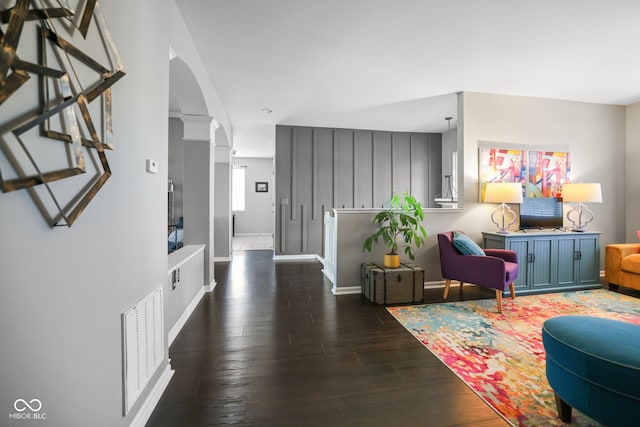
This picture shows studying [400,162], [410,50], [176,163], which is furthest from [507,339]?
[176,163]

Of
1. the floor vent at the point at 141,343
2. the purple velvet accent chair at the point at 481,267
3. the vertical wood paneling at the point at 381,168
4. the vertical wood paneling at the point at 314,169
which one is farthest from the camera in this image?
the vertical wood paneling at the point at 381,168

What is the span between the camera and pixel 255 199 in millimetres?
Result: 10531

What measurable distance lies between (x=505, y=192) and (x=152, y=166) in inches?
158

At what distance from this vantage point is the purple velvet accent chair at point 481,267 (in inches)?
129

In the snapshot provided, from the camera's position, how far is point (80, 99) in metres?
1.13

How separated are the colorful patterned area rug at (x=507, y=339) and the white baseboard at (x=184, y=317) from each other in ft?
6.92

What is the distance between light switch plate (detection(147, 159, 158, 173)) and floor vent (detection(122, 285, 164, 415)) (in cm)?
74

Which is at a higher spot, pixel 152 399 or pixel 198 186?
pixel 198 186

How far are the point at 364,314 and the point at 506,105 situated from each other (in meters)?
3.67

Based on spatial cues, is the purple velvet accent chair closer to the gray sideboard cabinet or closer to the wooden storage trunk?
the gray sideboard cabinet

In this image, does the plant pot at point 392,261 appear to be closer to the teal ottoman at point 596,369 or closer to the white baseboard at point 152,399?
the teal ottoman at point 596,369

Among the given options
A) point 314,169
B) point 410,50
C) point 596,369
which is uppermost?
point 410,50

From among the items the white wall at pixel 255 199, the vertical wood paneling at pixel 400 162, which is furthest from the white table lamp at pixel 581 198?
the white wall at pixel 255 199

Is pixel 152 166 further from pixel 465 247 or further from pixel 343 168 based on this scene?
pixel 343 168
